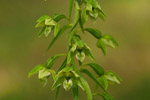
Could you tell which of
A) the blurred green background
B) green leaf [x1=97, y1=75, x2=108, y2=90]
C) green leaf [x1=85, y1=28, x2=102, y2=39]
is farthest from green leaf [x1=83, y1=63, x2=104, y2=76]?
the blurred green background

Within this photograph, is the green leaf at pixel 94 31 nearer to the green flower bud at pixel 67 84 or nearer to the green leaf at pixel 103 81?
the green leaf at pixel 103 81

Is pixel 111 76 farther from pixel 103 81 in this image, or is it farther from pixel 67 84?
pixel 67 84

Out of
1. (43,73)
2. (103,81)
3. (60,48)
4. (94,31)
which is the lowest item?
(60,48)

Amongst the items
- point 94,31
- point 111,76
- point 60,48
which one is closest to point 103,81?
point 111,76

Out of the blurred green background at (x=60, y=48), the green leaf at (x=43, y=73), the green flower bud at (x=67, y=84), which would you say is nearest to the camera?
the green flower bud at (x=67, y=84)

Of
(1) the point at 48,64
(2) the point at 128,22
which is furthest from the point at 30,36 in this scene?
(1) the point at 48,64

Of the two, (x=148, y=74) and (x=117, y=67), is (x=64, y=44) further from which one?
(x=148, y=74)

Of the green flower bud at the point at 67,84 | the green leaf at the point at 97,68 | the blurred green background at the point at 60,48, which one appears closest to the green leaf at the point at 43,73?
the green flower bud at the point at 67,84

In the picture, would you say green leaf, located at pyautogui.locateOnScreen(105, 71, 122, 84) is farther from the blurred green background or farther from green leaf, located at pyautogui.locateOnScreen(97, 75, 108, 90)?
the blurred green background

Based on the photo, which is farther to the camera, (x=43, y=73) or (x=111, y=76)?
(x=111, y=76)
